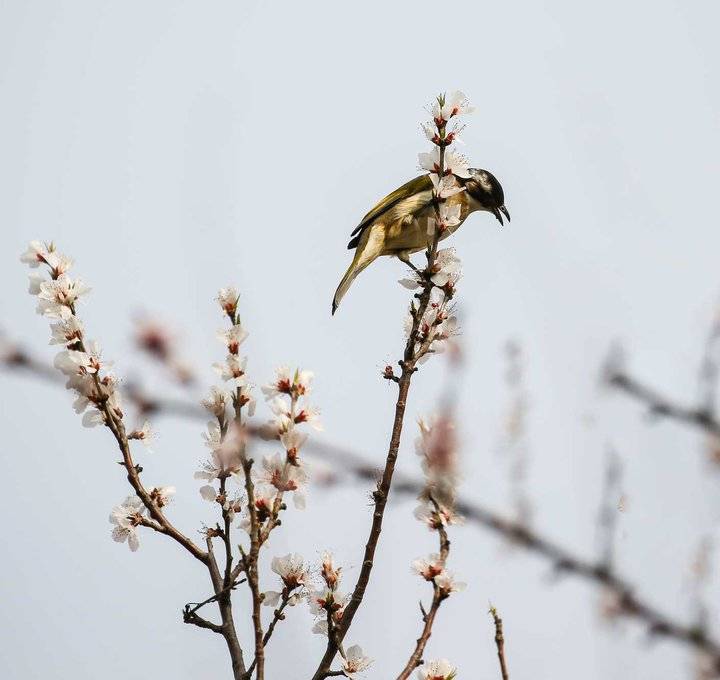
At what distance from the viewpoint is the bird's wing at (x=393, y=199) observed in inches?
282

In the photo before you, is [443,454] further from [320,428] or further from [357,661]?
[357,661]

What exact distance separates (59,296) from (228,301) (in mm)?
904

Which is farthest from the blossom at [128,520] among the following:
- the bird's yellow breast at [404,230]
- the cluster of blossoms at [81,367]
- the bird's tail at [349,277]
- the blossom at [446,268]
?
the bird's yellow breast at [404,230]

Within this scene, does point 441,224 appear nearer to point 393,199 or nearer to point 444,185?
point 444,185

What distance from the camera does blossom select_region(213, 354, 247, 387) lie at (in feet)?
12.3

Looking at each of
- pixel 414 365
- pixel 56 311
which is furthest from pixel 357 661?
pixel 56 311

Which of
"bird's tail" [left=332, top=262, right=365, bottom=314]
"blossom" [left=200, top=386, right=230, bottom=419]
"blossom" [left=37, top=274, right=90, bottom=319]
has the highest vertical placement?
"bird's tail" [left=332, top=262, right=365, bottom=314]

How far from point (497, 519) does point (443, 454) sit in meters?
0.44

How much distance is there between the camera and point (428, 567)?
12.9 feet

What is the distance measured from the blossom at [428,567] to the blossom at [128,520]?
50.4 inches

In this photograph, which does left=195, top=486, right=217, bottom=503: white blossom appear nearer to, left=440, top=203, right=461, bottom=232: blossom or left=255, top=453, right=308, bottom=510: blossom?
left=255, top=453, right=308, bottom=510: blossom

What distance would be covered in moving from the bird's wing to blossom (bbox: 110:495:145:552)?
11.8 ft

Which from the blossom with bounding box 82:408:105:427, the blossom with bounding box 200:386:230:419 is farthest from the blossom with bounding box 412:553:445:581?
the blossom with bounding box 82:408:105:427

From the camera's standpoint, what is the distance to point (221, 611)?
12.7 ft
